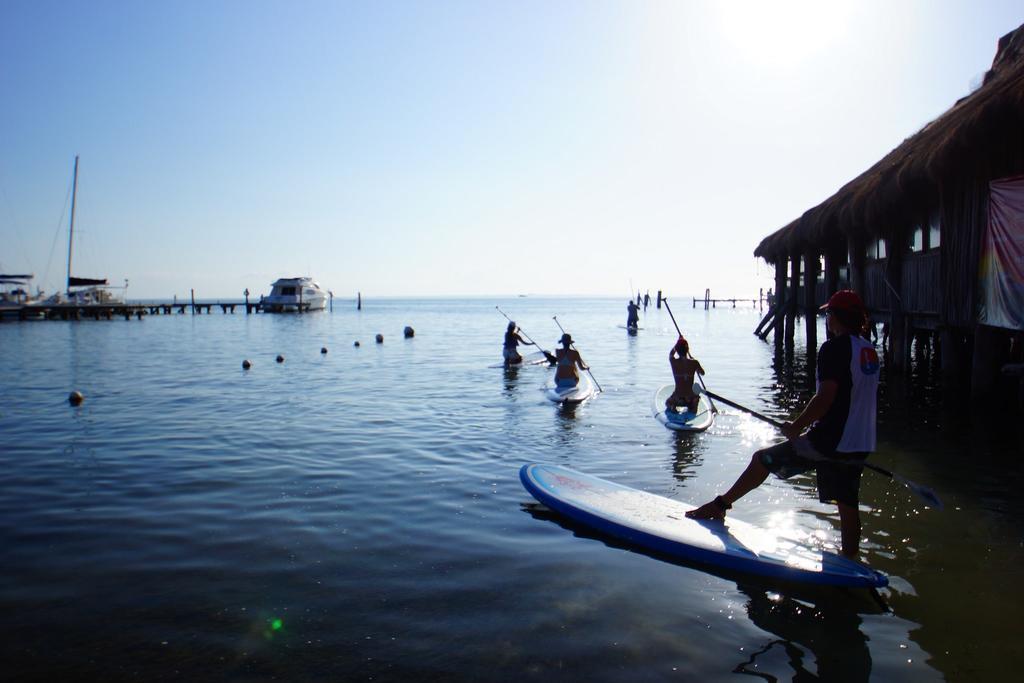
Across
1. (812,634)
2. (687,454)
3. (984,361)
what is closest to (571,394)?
(687,454)

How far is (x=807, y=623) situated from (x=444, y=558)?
2886 mm

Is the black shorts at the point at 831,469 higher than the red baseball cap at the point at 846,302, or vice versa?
the red baseball cap at the point at 846,302

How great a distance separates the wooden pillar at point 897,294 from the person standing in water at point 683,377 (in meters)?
7.40

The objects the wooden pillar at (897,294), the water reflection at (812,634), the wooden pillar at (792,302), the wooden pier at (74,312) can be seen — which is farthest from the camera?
the wooden pier at (74,312)

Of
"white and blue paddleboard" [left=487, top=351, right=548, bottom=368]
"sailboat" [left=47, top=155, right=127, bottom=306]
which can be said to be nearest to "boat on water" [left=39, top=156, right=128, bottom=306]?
"sailboat" [left=47, top=155, right=127, bottom=306]

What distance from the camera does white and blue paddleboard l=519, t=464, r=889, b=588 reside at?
195 inches

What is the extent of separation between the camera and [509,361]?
21.3 meters

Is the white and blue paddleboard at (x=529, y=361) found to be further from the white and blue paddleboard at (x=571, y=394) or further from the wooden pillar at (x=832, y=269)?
the wooden pillar at (x=832, y=269)

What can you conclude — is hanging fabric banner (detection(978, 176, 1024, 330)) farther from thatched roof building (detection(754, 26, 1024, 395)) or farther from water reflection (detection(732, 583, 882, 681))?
water reflection (detection(732, 583, 882, 681))

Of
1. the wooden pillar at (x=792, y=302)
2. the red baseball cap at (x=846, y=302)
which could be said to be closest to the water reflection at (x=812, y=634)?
the red baseball cap at (x=846, y=302)

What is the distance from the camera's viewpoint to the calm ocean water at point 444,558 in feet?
13.9

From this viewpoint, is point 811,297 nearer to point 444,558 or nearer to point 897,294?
point 897,294

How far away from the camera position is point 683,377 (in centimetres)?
1163

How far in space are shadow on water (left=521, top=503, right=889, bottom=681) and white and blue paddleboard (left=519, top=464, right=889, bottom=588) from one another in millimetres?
100
